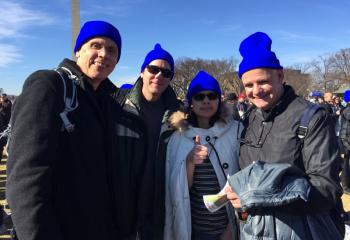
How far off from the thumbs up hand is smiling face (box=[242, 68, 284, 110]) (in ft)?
2.24

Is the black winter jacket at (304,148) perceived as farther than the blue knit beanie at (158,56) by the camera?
No

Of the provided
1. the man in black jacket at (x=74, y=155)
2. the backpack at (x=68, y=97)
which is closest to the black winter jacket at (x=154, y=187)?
the man in black jacket at (x=74, y=155)

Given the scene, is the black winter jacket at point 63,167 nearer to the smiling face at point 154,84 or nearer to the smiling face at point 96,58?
the smiling face at point 96,58

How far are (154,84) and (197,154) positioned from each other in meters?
0.83

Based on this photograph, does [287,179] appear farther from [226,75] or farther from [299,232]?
[226,75]

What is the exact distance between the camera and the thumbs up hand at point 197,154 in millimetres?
2725

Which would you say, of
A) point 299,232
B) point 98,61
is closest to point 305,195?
point 299,232

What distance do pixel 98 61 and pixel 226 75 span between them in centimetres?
4992

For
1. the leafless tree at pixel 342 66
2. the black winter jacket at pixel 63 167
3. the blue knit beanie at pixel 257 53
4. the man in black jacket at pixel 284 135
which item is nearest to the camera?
the black winter jacket at pixel 63 167

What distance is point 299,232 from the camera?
6.18 ft

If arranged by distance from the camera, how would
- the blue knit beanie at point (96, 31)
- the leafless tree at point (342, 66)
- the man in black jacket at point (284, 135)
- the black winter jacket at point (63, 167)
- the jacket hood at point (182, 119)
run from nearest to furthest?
1. the black winter jacket at point (63, 167)
2. the man in black jacket at point (284, 135)
3. the blue knit beanie at point (96, 31)
4. the jacket hood at point (182, 119)
5. the leafless tree at point (342, 66)

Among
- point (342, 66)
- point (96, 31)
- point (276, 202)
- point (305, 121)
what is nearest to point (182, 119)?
point (96, 31)

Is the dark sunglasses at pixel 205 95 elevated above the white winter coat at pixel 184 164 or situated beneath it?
elevated above

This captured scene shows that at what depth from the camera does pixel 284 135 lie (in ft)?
6.72
